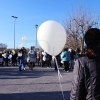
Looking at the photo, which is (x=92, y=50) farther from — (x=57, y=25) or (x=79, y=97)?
(x=57, y=25)

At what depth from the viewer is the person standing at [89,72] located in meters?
2.43

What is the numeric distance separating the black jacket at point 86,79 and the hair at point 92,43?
0.07 meters

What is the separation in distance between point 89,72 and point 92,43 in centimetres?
34

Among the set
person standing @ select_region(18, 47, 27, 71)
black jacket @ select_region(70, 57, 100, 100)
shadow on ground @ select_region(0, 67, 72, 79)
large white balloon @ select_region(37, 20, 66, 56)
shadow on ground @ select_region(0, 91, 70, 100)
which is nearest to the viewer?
black jacket @ select_region(70, 57, 100, 100)

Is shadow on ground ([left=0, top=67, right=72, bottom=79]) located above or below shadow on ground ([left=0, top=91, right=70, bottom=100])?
above

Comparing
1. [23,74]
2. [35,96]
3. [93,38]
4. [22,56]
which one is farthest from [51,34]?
[22,56]

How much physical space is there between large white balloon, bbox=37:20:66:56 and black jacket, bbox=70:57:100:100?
280 cm

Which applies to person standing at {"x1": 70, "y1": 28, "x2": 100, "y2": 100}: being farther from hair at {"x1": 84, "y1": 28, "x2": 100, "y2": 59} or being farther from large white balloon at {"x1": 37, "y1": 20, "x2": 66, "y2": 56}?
large white balloon at {"x1": 37, "y1": 20, "x2": 66, "y2": 56}

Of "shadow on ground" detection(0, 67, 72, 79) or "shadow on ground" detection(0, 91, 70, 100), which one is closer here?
"shadow on ground" detection(0, 91, 70, 100)

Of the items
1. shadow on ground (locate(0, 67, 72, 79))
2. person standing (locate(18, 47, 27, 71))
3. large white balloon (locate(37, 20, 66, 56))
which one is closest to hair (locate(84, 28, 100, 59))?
large white balloon (locate(37, 20, 66, 56))

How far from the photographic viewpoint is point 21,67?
15.8 metres

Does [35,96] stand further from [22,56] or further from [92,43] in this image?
[22,56]

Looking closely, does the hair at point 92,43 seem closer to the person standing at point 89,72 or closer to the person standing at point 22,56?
the person standing at point 89,72

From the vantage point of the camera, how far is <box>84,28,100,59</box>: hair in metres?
2.48
